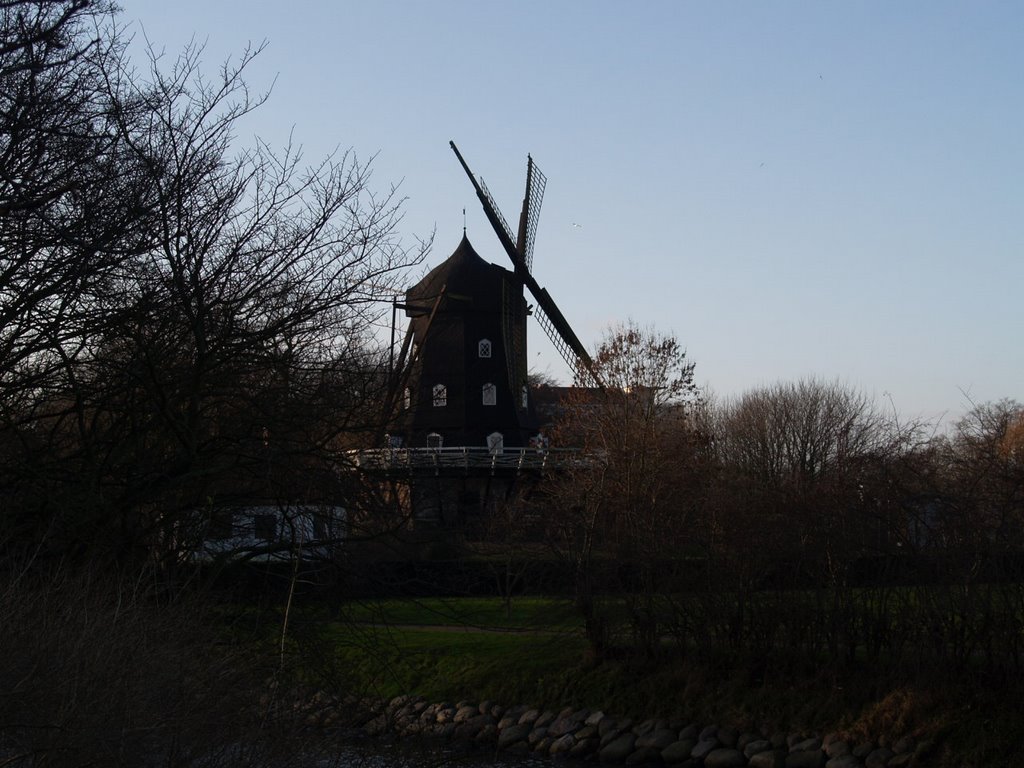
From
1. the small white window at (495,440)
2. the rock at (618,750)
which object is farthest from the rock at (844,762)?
the small white window at (495,440)

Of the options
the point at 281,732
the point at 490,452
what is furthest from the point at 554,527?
the point at 490,452

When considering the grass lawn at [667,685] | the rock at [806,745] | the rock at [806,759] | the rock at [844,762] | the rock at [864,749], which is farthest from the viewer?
the rock at [806,745]

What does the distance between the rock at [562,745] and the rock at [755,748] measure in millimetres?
2646

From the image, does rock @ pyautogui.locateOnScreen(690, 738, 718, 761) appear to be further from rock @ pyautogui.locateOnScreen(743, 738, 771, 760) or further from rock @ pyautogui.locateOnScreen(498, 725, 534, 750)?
rock @ pyautogui.locateOnScreen(498, 725, 534, 750)

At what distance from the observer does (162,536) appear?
305 inches

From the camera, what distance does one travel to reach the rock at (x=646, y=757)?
608 inches

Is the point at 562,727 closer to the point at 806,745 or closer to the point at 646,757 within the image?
the point at 646,757

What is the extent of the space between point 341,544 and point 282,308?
171 cm

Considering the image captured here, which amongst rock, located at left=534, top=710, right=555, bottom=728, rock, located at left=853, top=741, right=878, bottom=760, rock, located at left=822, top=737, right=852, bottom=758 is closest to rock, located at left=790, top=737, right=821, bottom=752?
rock, located at left=822, top=737, right=852, bottom=758

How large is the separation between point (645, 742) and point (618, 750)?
1.30 feet

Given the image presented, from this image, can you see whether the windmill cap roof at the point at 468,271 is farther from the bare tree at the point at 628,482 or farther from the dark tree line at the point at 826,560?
the dark tree line at the point at 826,560

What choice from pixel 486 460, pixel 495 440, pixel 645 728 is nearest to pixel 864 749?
pixel 645 728

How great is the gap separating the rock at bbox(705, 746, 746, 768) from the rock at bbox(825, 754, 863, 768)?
127 cm

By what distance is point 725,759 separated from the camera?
1454 centimetres
